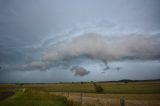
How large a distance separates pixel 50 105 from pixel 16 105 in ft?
14.9

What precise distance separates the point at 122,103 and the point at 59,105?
17.8 m

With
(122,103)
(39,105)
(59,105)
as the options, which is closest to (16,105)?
(39,105)

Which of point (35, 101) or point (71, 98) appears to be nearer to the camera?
point (35, 101)

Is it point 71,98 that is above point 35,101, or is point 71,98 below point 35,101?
below

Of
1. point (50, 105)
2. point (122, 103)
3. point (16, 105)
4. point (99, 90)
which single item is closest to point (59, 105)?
point (50, 105)

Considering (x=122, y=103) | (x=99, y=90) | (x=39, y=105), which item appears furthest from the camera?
(x=99, y=90)

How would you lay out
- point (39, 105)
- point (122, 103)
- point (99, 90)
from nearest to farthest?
point (122, 103), point (39, 105), point (99, 90)

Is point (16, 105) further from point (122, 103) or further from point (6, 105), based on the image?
point (122, 103)

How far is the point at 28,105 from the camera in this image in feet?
83.3

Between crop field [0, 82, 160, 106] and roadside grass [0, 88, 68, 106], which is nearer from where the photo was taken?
roadside grass [0, 88, 68, 106]

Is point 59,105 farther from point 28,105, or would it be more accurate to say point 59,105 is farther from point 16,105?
point 16,105

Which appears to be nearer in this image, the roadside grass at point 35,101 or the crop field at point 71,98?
→ the roadside grass at point 35,101

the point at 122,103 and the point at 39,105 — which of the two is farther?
the point at 39,105

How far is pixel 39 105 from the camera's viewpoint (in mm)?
25281
